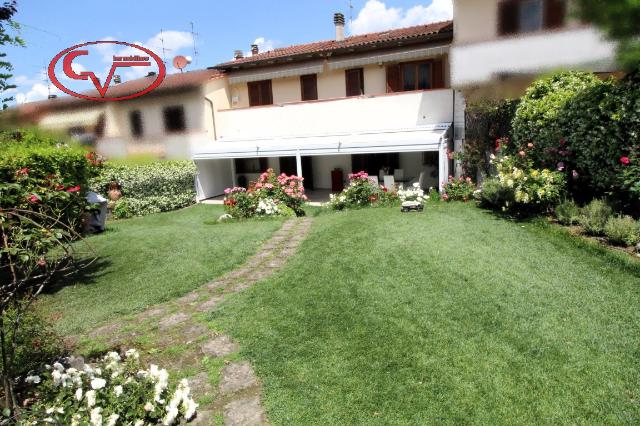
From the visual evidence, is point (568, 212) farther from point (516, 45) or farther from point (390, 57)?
point (390, 57)

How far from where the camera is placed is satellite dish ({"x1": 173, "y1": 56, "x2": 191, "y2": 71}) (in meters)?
24.7

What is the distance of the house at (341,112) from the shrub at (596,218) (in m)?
7.80

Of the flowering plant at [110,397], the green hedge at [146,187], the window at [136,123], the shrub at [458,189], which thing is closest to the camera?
the flowering plant at [110,397]

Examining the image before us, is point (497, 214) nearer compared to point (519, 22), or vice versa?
point (497, 214)

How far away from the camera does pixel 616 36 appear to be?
36.5ft

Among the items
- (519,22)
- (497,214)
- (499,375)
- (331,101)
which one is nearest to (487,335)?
(499,375)

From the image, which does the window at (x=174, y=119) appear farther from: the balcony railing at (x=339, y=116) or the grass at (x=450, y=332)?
the balcony railing at (x=339, y=116)

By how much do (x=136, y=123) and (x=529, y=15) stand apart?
1347cm


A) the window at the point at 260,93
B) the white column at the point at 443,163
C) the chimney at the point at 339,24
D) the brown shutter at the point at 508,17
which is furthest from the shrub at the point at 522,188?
the chimney at the point at 339,24

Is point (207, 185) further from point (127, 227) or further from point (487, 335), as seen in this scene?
point (487, 335)

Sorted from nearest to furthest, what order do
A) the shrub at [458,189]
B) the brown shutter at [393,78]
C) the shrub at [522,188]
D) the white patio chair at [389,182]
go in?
the shrub at [522,188] → the shrub at [458,189] → the white patio chair at [389,182] → the brown shutter at [393,78]

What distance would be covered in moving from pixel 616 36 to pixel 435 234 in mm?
7130

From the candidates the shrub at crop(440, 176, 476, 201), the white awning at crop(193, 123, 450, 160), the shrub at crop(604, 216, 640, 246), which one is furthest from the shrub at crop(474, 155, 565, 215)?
the white awning at crop(193, 123, 450, 160)

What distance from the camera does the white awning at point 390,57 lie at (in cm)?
1923
